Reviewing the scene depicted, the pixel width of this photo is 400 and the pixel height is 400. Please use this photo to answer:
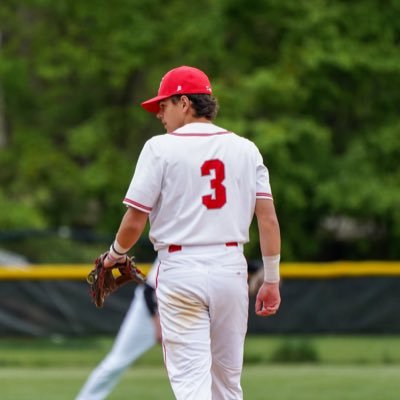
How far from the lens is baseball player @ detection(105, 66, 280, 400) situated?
5309 mm

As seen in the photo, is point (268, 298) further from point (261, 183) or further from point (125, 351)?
point (125, 351)

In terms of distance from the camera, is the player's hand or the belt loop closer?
the belt loop

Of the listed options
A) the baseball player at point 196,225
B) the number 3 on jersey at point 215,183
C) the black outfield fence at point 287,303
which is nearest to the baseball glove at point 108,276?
the baseball player at point 196,225

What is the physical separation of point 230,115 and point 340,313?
6910 mm

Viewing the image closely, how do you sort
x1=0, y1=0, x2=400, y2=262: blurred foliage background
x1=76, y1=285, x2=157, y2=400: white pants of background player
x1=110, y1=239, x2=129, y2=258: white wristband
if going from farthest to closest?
x1=0, y1=0, x2=400, y2=262: blurred foliage background, x1=76, y1=285, x2=157, y2=400: white pants of background player, x1=110, y1=239, x2=129, y2=258: white wristband

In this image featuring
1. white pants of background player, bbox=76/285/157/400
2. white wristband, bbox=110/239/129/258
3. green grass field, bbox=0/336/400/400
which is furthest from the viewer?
green grass field, bbox=0/336/400/400

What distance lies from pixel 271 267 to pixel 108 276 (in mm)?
872

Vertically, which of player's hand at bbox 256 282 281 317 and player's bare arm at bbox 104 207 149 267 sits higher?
player's bare arm at bbox 104 207 149 267

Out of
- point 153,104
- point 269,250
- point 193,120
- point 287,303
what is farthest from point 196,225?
point 287,303

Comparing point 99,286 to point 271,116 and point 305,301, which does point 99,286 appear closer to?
point 305,301

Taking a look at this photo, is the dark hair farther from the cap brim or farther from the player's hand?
the player's hand

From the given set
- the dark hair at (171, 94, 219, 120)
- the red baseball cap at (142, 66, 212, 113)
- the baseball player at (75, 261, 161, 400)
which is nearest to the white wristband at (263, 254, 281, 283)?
the dark hair at (171, 94, 219, 120)

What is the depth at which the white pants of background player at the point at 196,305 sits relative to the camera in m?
5.30

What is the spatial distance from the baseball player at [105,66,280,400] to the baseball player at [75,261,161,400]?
305 centimetres
